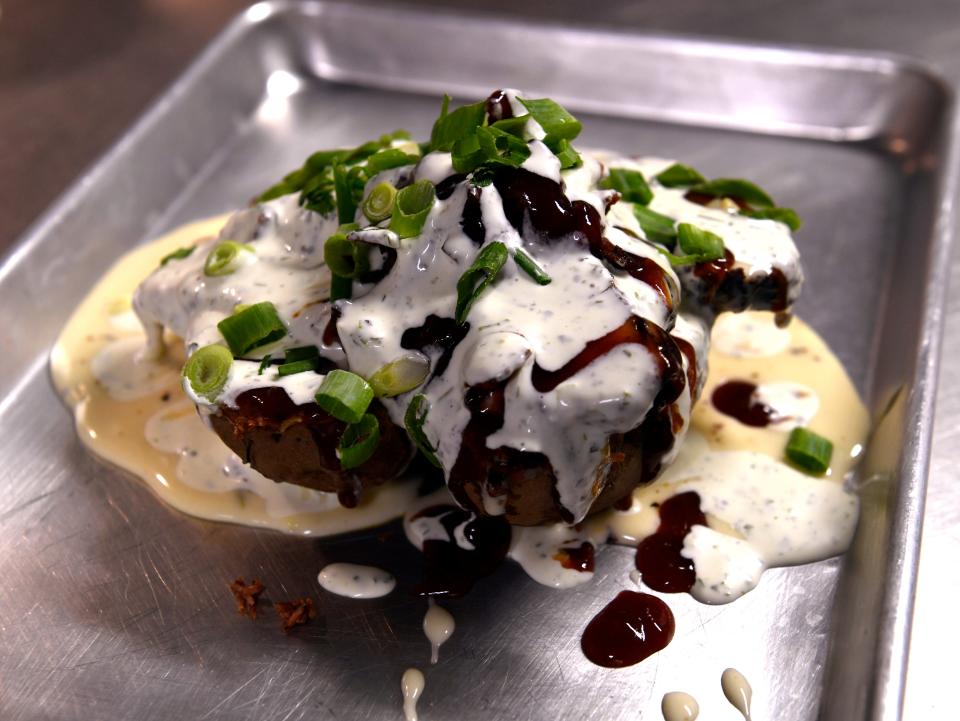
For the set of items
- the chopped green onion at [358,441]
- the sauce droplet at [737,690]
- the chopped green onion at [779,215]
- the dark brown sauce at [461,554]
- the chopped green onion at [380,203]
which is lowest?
the sauce droplet at [737,690]

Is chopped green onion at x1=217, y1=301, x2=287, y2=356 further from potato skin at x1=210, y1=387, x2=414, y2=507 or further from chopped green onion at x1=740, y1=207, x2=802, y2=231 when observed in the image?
chopped green onion at x1=740, y1=207, x2=802, y2=231

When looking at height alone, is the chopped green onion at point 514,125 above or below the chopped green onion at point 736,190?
above

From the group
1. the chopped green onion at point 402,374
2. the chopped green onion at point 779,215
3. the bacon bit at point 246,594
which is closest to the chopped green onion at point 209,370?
the chopped green onion at point 402,374

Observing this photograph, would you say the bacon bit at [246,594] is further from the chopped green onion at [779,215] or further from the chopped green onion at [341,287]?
the chopped green onion at [779,215]

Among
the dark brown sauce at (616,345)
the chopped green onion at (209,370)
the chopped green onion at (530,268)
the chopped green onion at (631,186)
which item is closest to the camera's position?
the dark brown sauce at (616,345)

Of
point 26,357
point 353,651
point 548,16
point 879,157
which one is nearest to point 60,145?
A: point 26,357
